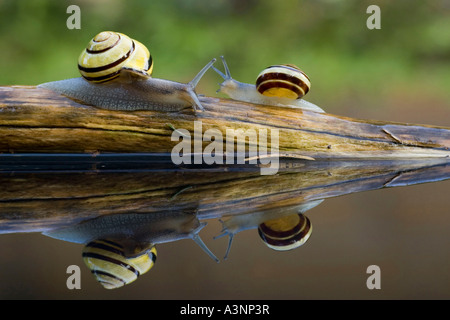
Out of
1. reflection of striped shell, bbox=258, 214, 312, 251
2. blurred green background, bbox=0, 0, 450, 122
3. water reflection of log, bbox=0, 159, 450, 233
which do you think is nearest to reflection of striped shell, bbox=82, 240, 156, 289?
water reflection of log, bbox=0, 159, 450, 233

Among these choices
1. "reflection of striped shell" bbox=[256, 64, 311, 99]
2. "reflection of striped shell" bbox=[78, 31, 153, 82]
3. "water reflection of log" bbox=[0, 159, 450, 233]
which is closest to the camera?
"water reflection of log" bbox=[0, 159, 450, 233]

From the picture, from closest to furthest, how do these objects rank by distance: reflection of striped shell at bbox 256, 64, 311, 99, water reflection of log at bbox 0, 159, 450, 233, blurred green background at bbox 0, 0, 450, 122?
1. water reflection of log at bbox 0, 159, 450, 233
2. reflection of striped shell at bbox 256, 64, 311, 99
3. blurred green background at bbox 0, 0, 450, 122

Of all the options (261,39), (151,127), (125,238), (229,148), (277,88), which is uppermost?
(261,39)

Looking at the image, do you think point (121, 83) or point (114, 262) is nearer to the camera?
point (114, 262)

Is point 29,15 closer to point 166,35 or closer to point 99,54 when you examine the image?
point 166,35

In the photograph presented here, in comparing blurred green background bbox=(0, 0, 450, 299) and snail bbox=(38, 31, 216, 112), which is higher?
blurred green background bbox=(0, 0, 450, 299)

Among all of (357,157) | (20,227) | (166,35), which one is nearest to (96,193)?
(20,227)

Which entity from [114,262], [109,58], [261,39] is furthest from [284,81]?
[261,39]

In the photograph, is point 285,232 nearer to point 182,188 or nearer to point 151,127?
point 182,188

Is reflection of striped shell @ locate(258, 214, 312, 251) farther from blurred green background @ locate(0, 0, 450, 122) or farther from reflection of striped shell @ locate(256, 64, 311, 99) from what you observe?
blurred green background @ locate(0, 0, 450, 122)
